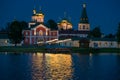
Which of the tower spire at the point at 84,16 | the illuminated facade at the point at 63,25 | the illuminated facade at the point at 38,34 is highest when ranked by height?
the tower spire at the point at 84,16

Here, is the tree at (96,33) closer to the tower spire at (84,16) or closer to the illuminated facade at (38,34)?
the tower spire at (84,16)

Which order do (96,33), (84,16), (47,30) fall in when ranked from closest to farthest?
(47,30) → (96,33) → (84,16)

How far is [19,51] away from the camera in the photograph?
4373 inches

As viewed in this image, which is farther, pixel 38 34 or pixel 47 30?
pixel 47 30

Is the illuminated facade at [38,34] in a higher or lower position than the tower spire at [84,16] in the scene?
lower

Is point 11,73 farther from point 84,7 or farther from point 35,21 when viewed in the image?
point 84,7

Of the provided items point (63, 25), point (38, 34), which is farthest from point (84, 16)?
point (38, 34)

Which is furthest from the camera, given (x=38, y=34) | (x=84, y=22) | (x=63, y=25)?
(x=63, y=25)

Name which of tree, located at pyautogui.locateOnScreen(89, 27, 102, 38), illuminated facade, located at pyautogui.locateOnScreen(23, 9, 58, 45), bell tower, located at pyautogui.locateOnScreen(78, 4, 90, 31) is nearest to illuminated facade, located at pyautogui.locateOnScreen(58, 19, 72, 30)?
bell tower, located at pyautogui.locateOnScreen(78, 4, 90, 31)

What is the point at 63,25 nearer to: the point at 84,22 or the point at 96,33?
the point at 84,22

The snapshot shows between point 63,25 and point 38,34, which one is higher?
point 63,25

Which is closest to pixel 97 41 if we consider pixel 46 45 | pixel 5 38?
pixel 46 45

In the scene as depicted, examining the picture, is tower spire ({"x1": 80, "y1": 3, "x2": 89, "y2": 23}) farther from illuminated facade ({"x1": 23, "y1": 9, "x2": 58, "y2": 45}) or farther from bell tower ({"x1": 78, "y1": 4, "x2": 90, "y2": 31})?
illuminated facade ({"x1": 23, "y1": 9, "x2": 58, "y2": 45})

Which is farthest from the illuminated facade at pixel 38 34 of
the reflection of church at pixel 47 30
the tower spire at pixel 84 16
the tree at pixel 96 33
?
the tower spire at pixel 84 16
